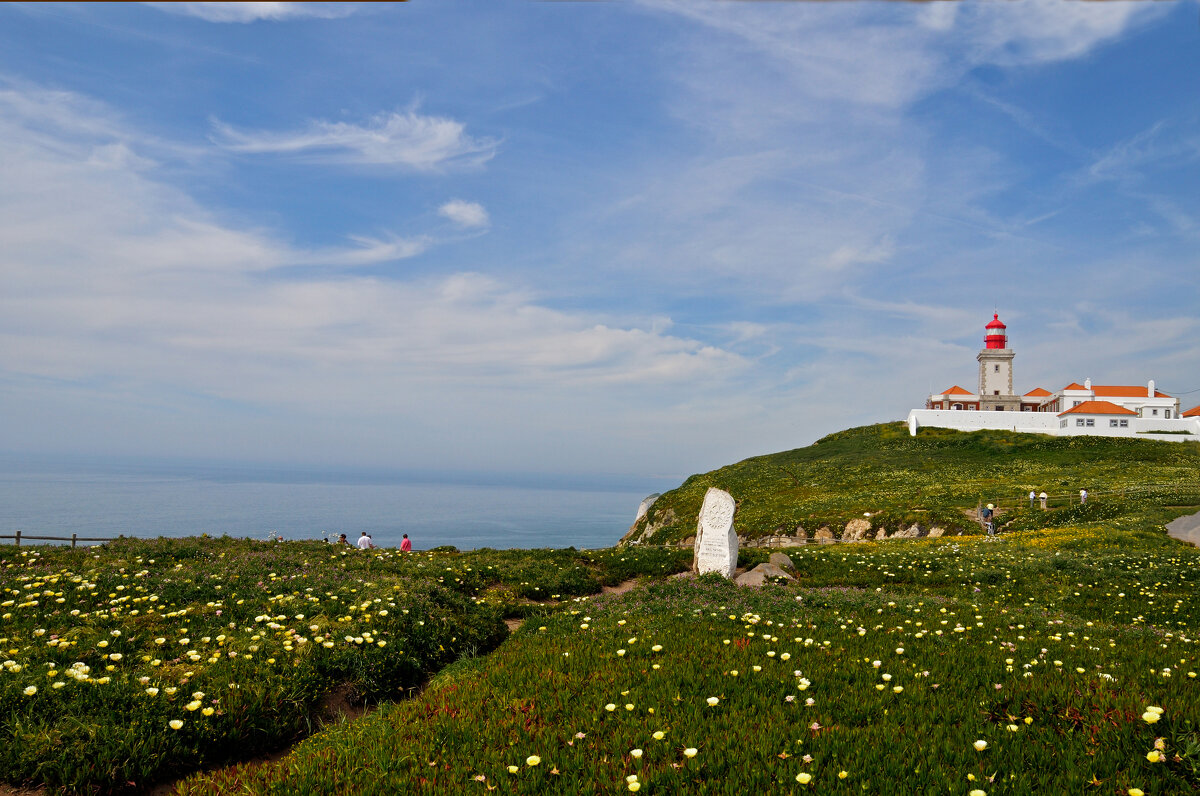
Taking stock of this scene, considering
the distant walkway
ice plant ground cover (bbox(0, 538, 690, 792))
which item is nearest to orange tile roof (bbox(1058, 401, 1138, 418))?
the distant walkway

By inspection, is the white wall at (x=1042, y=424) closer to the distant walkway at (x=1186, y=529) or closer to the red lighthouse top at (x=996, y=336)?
the red lighthouse top at (x=996, y=336)

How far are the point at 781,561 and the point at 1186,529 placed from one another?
19.6 metres

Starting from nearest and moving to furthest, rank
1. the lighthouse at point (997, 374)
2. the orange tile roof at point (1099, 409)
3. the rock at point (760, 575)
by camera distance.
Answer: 1. the rock at point (760, 575)
2. the orange tile roof at point (1099, 409)
3. the lighthouse at point (997, 374)

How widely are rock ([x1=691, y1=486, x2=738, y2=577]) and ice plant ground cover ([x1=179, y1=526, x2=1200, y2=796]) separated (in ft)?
23.7

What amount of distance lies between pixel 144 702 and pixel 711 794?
6.60 meters

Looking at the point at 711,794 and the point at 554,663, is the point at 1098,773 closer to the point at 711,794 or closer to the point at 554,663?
the point at 711,794

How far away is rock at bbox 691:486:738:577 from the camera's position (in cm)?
2080

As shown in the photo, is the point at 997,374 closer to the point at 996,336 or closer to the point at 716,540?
the point at 996,336

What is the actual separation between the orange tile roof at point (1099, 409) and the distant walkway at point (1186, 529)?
7397cm

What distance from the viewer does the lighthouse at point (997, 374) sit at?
11031 centimetres

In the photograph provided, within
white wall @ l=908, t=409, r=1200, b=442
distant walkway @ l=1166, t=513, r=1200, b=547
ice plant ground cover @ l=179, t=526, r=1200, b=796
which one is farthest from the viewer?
white wall @ l=908, t=409, r=1200, b=442

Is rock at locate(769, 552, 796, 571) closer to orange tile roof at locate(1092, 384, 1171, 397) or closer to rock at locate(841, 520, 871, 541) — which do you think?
rock at locate(841, 520, 871, 541)

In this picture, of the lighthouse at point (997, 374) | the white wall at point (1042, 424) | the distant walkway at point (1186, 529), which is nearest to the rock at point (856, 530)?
the distant walkway at point (1186, 529)

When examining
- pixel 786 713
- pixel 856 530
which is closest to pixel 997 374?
pixel 856 530
